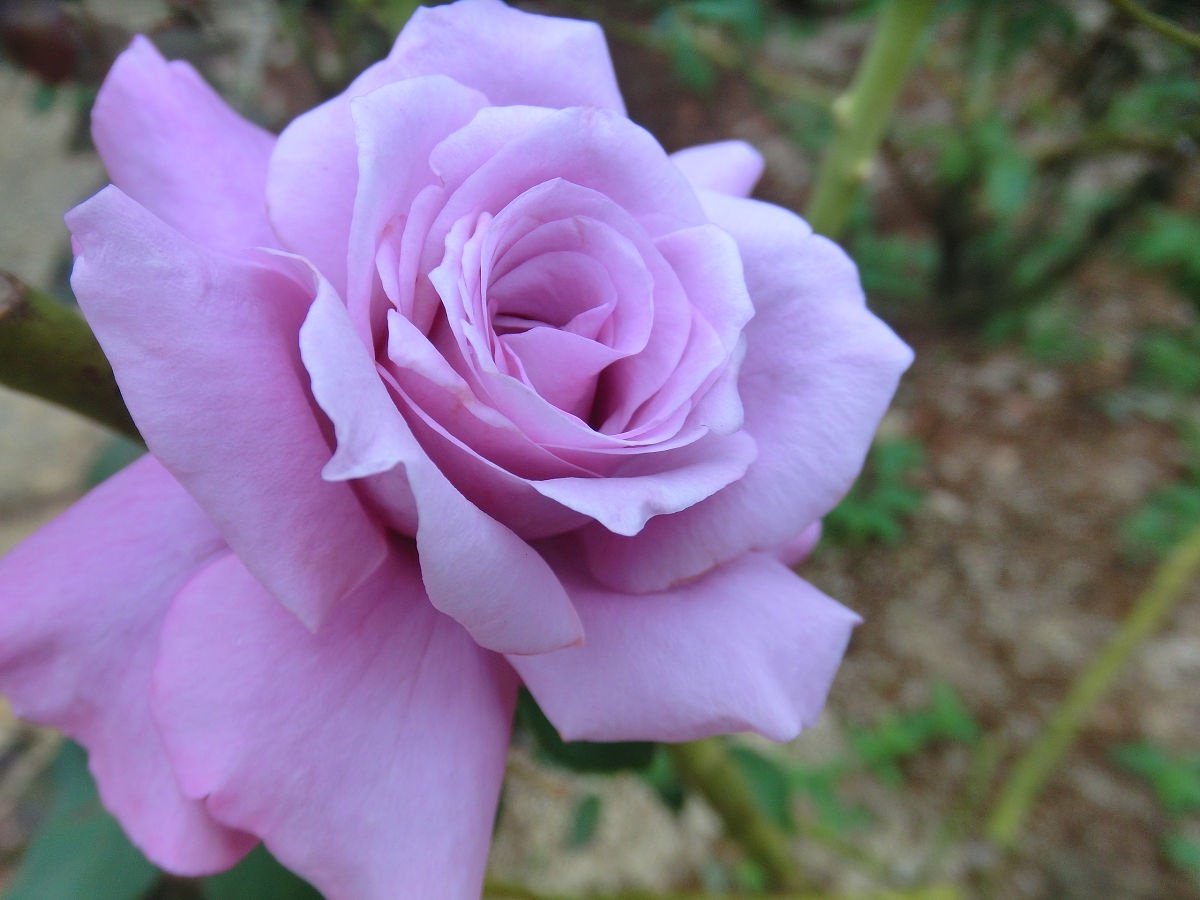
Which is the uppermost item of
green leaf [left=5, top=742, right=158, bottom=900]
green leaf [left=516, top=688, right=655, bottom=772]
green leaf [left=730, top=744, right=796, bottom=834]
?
green leaf [left=516, top=688, right=655, bottom=772]

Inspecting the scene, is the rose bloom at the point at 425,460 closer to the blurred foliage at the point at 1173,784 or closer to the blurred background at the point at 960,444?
the blurred background at the point at 960,444

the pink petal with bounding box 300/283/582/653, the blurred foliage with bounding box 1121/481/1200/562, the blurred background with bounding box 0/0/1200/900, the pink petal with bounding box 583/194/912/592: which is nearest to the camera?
the pink petal with bounding box 300/283/582/653

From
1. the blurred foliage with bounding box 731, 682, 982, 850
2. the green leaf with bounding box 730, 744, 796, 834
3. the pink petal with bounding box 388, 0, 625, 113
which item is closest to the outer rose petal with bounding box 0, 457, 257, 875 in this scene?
the pink petal with bounding box 388, 0, 625, 113

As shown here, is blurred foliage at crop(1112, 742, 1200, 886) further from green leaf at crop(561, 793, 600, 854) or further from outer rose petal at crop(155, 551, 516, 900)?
outer rose petal at crop(155, 551, 516, 900)

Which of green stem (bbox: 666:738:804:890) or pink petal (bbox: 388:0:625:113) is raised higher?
pink petal (bbox: 388:0:625:113)

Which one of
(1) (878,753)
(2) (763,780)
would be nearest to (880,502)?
(1) (878,753)

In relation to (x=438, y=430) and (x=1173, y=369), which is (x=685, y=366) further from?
(x=1173, y=369)
